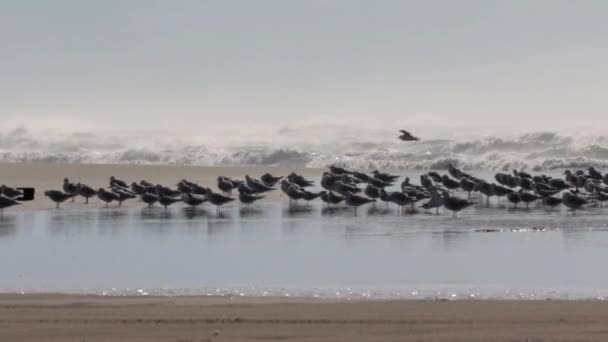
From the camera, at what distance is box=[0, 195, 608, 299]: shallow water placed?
11.2 metres

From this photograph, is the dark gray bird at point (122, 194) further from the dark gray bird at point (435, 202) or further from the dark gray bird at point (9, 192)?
the dark gray bird at point (435, 202)

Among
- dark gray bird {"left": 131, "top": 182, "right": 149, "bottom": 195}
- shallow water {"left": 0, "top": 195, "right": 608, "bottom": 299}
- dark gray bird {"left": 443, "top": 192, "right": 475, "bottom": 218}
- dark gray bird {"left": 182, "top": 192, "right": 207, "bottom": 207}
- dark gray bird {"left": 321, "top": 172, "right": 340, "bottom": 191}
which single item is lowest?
shallow water {"left": 0, "top": 195, "right": 608, "bottom": 299}

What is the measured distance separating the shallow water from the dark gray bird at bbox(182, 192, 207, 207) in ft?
3.66

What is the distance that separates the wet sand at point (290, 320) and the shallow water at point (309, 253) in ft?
2.57

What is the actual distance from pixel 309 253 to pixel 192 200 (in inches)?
352

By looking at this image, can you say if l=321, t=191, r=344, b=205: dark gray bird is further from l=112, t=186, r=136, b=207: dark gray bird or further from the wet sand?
the wet sand

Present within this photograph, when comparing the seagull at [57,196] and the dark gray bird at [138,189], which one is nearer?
the seagull at [57,196]

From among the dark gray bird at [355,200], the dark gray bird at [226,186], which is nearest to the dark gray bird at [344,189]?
the dark gray bird at [355,200]

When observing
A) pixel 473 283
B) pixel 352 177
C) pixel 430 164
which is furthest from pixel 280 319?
pixel 430 164

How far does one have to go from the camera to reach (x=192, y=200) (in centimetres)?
2302

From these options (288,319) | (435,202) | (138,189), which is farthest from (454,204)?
(288,319)

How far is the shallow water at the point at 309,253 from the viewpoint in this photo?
11.2 meters

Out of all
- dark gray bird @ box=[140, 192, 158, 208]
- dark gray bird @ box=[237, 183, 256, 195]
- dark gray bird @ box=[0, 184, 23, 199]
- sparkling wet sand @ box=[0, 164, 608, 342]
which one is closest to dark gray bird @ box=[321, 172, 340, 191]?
dark gray bird @ box=[237, 183, 256, 195]

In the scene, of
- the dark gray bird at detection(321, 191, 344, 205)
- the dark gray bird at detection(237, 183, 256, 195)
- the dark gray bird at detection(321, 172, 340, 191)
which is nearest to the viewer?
the dark gray bird at detection(321, 191, 344, 205)
